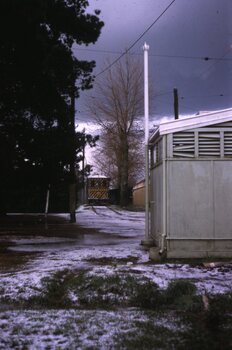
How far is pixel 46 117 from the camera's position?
81.4 ft

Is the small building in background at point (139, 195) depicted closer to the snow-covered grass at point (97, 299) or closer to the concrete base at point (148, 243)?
the concrete base at point (148, 243)

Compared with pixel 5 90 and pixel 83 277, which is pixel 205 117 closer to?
pixel 83 277

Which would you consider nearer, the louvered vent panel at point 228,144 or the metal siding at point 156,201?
the louvered vent panel at point 228,144

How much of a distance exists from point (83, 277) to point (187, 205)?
4.15 metres

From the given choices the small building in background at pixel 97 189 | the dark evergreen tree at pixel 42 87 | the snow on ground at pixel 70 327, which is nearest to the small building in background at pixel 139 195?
the small building in background at pixel 97 189

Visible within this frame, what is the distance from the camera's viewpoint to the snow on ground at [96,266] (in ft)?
30.1

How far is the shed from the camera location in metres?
12.9

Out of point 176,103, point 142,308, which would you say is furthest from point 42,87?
Answer: point 176,103

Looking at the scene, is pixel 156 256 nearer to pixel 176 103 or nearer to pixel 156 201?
pixel 156 201

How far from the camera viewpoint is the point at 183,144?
13.1 m

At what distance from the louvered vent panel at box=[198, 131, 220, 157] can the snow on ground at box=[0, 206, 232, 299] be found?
289 cm

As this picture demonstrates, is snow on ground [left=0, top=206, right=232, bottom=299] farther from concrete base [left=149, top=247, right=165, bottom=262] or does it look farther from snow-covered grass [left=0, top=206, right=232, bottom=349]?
concrete base [left=149, top=247, right=165, bottom=262]

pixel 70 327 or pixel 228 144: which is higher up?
pixel 228 144

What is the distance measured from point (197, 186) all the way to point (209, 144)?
3.52ft
